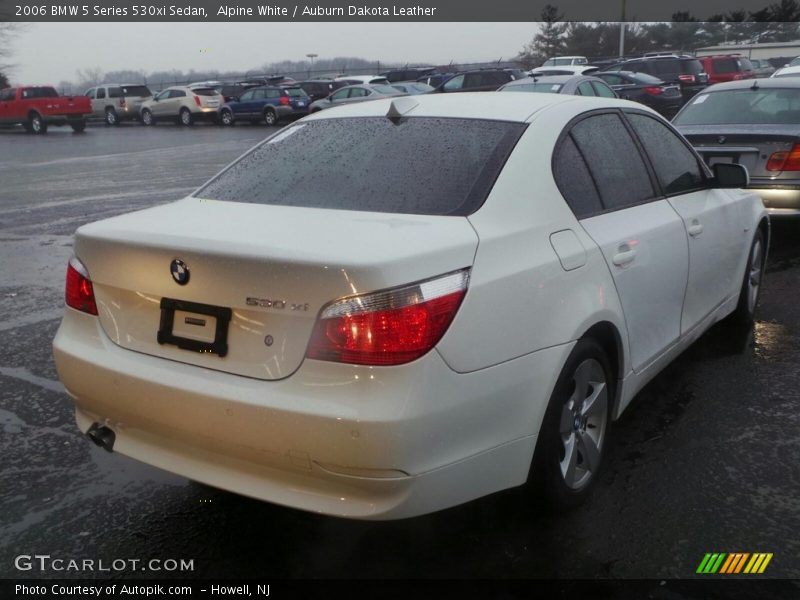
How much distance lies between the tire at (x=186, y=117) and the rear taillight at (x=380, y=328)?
119ft

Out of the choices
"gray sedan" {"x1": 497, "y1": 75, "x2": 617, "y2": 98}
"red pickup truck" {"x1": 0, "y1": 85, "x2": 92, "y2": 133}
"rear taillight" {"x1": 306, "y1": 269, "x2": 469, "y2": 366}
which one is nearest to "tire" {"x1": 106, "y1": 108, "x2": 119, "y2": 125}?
"red pickup truck" {"x1": 0, "y1": 85, "x2": 92, "y2": 133}

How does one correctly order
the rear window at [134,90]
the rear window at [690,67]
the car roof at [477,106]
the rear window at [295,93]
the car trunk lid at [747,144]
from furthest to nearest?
the rear window at [134,90] → the rear window at [295,93] → the rear window at [690,67] → the car trunk lid at [747,144] → the car roof at [477,106]

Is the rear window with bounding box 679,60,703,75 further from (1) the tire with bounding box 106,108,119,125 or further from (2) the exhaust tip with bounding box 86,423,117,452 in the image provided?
(2) the exhaust tip with bounding box 86,423,117,452

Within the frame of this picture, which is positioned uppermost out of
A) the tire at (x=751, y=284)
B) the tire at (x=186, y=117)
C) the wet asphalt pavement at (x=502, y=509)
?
the tire at (x=186, y=117)

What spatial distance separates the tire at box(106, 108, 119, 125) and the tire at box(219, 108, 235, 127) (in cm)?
755

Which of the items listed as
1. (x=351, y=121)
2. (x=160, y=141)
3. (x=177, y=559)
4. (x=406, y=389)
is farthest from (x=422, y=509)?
(x=160, y=141)

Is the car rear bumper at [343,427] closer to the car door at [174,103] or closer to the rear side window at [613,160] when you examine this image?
the rear side window at [613,160]

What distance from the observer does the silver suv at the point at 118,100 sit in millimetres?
40000

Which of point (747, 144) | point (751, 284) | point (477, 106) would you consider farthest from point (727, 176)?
point (747, 144)

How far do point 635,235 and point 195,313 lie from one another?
197 centimetres

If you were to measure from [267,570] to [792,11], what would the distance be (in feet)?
288

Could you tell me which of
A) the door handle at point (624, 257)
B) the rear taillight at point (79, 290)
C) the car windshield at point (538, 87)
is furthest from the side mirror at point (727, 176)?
the car windshield at point (538, 87)

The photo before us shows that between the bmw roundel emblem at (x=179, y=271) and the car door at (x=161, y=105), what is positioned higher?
the car door at (x=161, y=105)

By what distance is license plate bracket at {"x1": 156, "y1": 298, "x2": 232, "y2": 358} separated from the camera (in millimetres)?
2820
